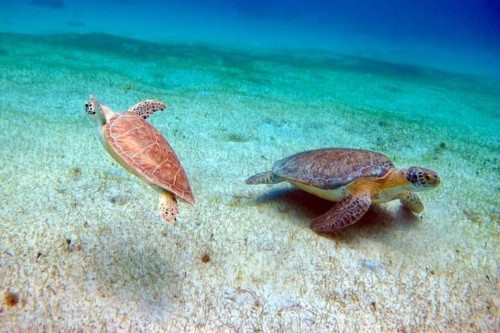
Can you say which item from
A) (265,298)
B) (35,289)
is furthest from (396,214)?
(35,289)

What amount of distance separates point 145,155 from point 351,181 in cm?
220

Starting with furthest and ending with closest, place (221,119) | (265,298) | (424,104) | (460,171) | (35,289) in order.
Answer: (424,104)
(221,119)
(460,171)
(265,298)
(35,289)

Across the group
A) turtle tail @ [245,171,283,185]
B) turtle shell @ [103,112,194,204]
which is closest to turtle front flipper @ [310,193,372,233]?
turtle tail @ [245,171,283,185]

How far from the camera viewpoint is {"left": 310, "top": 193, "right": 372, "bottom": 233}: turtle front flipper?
10.7ft

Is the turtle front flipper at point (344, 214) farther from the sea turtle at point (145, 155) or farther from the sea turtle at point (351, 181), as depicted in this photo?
the sea turtle at point (145, 155)

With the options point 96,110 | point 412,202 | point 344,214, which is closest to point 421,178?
point 412,202

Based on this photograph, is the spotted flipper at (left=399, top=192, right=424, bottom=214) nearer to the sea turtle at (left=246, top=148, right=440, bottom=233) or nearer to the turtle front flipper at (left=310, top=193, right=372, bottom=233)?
the sea turtle at (left=246, top=148, right=440, bottom=233)

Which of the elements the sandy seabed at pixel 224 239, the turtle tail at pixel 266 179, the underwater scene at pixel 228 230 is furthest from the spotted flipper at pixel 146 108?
the turtle tail at pixel 266 179

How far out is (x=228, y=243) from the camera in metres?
3.29

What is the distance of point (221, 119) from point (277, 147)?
5.75ft

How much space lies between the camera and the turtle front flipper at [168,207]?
251 cm

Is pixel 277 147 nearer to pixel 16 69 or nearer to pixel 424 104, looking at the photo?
pixel 16 69

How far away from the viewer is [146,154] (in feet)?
9.32

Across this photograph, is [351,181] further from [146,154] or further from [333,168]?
[146,154]
